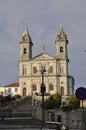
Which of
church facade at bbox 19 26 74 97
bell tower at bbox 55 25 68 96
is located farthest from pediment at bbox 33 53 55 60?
bell tower at bbox 55 25 68 96

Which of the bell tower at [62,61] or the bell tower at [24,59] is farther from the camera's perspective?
the bell tower at [24,59]

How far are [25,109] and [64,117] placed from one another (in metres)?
10.3

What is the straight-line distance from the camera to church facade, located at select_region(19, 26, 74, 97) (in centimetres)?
11038

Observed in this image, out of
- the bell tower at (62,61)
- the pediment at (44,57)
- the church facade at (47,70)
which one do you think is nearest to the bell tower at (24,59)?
the church facade at (47,70)

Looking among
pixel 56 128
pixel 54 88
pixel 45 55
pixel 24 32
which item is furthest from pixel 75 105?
pixel 56 128

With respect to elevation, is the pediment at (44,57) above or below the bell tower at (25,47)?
below

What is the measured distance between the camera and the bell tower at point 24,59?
111500 mm

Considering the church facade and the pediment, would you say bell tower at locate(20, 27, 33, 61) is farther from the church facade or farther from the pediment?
the pediment

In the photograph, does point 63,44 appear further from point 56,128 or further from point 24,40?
point 56,128

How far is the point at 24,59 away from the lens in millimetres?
115562

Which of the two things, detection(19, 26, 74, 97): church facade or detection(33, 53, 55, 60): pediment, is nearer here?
detection(19, 26, 74, 97): church facade

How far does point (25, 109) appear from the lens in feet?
267

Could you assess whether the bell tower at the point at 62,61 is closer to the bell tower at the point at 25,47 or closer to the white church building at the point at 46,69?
the white church building at the point at 46,69

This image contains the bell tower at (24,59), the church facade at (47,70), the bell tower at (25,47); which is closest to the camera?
the church facade at (47,70)
